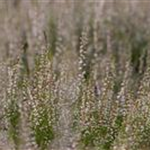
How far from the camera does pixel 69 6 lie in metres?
8.06

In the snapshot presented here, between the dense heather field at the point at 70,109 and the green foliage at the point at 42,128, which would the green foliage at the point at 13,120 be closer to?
the dense heather field at the point at 70,109

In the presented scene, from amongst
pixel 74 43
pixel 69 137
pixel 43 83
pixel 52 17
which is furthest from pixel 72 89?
pixel 52 17

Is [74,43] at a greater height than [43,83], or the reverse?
[43,83]

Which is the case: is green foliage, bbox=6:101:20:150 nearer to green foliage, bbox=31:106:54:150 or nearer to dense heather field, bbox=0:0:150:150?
dense heather field, bbox=0:0:150:150

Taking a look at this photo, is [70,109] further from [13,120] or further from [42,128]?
[13,120]

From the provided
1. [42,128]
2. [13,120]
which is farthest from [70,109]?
[13,120]

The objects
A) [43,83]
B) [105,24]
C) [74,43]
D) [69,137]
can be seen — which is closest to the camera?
[69,137]

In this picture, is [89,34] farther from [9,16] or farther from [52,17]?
[9,16]

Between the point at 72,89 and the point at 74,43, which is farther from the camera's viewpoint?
the point at 74,43

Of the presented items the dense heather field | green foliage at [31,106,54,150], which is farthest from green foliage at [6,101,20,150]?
green foliage at [31,106,54,150]

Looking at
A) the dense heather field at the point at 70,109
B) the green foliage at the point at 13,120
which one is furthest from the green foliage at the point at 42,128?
the green foliage at the point at 13,120

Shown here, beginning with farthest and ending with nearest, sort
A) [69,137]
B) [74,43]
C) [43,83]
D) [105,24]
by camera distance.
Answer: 1. [105,24]
2. [74,43]
3. [43,83]
4. [69,137]

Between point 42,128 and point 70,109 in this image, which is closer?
point 42,128

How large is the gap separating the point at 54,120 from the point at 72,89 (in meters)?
0.38
